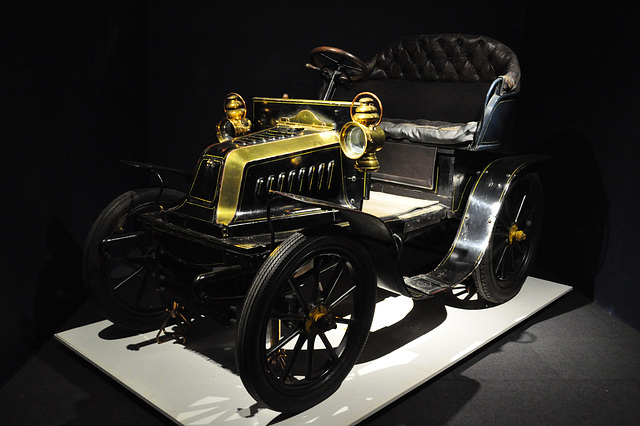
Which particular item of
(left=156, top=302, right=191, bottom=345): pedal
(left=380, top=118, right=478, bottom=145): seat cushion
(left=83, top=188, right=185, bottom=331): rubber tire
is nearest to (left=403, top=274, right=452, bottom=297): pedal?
(left=380, top=118, right=478, bottom=145): seat cushion

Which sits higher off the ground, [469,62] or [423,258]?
[469,62]

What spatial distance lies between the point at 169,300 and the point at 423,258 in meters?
2.41

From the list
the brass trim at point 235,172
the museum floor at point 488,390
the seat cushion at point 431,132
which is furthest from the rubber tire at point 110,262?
the seat cushion at point 431,132

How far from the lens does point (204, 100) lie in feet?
14.7

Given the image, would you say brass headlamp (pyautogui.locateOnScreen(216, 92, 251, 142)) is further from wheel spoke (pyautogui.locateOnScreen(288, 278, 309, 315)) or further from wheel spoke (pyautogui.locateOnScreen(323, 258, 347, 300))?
wheel spoke (pyautogui.locateOnScreen(288, 278, 309, 315))

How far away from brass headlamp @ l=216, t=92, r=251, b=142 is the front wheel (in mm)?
948

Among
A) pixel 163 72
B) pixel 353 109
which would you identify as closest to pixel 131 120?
pixel 163 72

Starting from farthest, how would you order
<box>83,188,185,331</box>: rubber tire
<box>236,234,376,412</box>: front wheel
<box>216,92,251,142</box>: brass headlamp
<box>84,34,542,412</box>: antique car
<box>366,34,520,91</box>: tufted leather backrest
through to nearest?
<box>366,34,520,91</box>: tufted leather backrest, <box>216,92,251,142</box>: brass headlamp, <box>83,188,185,331</box>: rubber tire, <box>84,34,542,412</box>: antique car, <box>236,234,376,412</box>: front wheel

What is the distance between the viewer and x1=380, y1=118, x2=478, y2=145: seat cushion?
11.2ft

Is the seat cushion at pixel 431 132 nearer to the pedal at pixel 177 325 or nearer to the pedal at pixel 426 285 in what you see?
the pedal at pixel 426 285

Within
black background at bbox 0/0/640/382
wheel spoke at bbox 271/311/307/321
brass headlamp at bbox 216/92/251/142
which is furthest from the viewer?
brass headlamp at bbox 216/92/251/142

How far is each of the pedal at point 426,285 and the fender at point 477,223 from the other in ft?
0.15

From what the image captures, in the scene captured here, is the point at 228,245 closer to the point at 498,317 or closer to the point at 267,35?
the point at 498,317

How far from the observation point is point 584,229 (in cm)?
402
